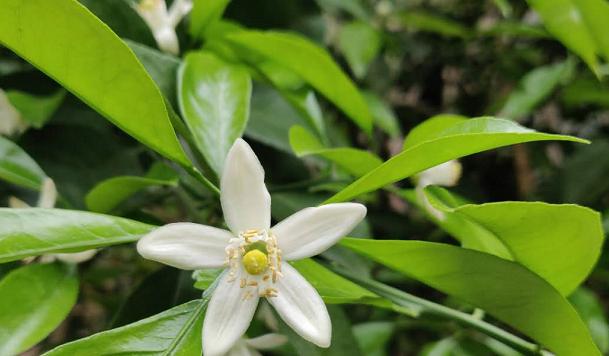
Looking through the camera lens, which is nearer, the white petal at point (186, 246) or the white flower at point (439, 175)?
the white petal at point (186, 246)

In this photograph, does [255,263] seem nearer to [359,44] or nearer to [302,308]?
[302,308]

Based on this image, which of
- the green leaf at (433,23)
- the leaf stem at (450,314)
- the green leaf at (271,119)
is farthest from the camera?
the green leaf at (433,23)

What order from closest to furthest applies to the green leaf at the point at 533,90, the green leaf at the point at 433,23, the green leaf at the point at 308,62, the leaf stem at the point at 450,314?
the leaf stem at the point at 450,314 < the green leaf at the point at 308,62 < the green leaf at the point at 533,90 < the green leaf at the point at 433,23

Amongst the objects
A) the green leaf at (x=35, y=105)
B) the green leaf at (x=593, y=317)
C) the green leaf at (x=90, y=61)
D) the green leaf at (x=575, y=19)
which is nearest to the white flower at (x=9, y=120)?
the green leaf at (x=35, y=105)

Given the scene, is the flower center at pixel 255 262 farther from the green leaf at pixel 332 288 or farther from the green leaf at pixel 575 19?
the green leaf at pixel 575 19

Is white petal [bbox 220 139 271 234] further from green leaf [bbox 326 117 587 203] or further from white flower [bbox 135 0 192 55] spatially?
white flower [bbox 135 0 192 55]

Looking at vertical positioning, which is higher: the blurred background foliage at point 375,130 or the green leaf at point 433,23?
the green leaf at point 433,23

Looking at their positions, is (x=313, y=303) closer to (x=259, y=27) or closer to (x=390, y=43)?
(x=259, y=27)

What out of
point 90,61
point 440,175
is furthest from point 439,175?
point 90,61
